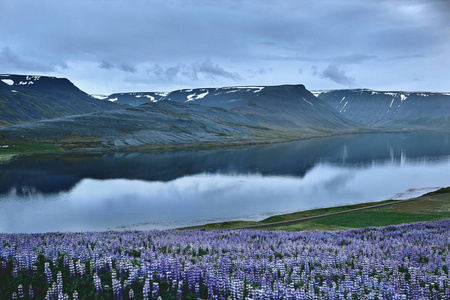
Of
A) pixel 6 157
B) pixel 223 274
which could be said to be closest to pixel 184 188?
pixel 223 274

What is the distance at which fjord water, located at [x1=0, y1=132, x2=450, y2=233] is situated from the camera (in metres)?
69.7

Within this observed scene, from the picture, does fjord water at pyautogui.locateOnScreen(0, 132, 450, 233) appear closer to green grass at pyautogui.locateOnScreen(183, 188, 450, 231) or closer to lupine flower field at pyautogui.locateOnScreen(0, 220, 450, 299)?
green grass at pyautogui.locateOnScreen(183, 188, 450, 231)

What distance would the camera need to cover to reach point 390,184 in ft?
333

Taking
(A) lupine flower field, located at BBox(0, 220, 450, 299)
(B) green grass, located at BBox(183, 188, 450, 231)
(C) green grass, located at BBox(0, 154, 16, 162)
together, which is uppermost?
(C) green grass, located at BBox(0, 154, 16, 162)

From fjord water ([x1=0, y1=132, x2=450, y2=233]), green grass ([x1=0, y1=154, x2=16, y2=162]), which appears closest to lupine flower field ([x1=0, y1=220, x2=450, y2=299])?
fjord water ([x1=0, y1=132, x2=450, y2=233])

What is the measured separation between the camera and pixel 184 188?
98125 millimetres

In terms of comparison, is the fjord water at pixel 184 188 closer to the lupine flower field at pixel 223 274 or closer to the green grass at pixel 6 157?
the green grass at pixel 6 157

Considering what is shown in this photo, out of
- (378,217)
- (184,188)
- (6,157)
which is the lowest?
(378,217)

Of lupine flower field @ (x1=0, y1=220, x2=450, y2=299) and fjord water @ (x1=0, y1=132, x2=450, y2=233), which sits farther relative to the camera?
fjord water @ (x1=0, y1=132, x2=450, y2=233)

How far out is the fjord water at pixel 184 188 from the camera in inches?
2744

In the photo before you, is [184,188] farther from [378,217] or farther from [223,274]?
[223,274]

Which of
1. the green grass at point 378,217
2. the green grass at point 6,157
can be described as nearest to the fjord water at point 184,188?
the green grass at point 6,157

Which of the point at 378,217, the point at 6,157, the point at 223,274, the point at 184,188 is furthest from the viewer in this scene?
the point at 6,157

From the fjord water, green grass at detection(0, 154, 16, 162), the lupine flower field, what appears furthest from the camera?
green grass at detection(0, 154, 16, 162)
